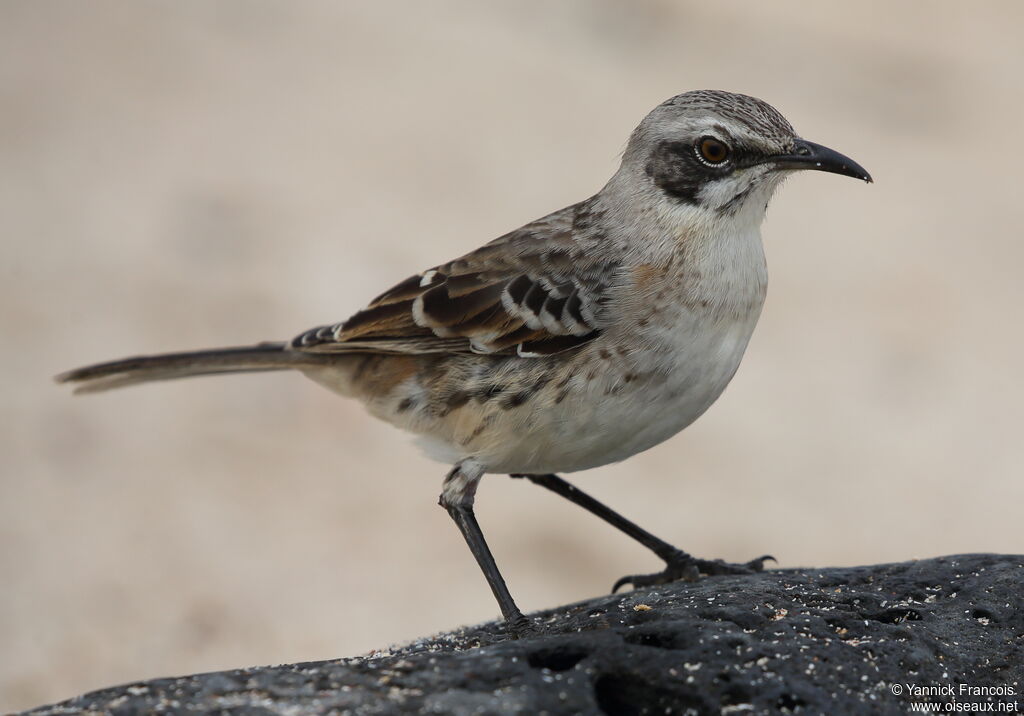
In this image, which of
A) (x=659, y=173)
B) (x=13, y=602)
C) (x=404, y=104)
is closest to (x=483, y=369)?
(x=659, y=173)

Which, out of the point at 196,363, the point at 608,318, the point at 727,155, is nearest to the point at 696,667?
the point at 608,318

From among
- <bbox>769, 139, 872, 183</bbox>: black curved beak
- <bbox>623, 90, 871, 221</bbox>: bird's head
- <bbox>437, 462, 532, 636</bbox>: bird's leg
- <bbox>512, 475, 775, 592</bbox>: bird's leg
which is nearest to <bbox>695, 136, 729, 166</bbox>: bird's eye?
<bbox>623, 90, 871, 221</bbox>: bird's head

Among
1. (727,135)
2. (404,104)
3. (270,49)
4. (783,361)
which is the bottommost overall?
(727,135)

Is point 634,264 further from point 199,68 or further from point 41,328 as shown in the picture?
point 199,68

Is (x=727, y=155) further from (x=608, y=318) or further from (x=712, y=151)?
(x=608, y=318)

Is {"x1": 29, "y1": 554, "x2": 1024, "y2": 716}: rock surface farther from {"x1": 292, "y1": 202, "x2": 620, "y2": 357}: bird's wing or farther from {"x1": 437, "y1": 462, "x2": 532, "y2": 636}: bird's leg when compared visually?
{"x1": 292, "y1": 202, "x2": 620, "y2": 357}: bird's wing

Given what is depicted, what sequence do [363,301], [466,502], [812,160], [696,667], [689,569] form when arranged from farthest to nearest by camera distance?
[363,301] < [689,569] < [466,502] < [812,160] < [696,667]
